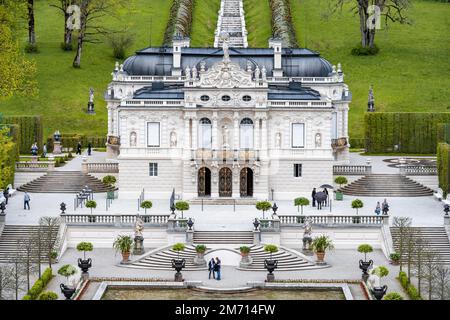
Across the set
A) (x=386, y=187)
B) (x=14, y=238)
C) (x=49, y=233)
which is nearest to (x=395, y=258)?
(x=49, y=233)

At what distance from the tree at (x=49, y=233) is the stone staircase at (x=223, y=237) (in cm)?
911

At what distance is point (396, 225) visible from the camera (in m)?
66.4

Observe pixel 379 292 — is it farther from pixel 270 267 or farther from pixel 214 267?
pixel 214 267

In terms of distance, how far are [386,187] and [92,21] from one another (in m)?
71.7

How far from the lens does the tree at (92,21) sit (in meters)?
125

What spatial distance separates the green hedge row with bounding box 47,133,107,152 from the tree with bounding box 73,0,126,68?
67.4 ft

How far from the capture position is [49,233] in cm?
6169

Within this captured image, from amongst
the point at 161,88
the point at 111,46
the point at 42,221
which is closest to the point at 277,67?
the point at 161,88

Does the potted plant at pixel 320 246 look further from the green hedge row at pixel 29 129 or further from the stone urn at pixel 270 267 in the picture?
the green hedge row at pixel 29 129

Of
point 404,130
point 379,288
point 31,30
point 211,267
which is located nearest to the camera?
point 379,288

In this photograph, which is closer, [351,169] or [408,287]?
[408,287]

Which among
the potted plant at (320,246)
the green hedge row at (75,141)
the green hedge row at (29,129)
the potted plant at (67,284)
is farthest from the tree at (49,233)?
the green hedge row at (75,141)

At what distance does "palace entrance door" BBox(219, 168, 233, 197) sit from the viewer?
80188 mm
